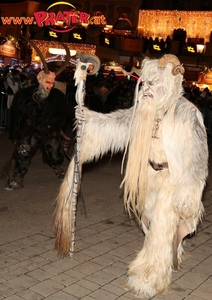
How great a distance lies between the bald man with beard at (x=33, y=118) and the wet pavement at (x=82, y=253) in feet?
1.84

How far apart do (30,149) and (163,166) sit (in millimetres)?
3512

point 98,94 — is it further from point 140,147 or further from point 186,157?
point 186,157

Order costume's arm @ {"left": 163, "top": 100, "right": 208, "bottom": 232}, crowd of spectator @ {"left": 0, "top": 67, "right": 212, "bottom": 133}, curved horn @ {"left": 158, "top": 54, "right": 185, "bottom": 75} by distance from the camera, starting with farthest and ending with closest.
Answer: crowd of spectator @ {"left": 0, "top": 67, "right": 212, "bottom": 133} → curved horn @ {"left": 158, "top": 54, "right": 185, "bottom": 75} → costume's arm @ {"left": 163, "top": 100, "right": 208, "bottom": 232}

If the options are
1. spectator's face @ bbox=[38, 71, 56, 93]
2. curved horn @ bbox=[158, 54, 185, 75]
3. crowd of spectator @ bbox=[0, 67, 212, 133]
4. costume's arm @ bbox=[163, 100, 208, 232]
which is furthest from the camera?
crowd of spectator @ bbox=[0, 67, 212, 133]

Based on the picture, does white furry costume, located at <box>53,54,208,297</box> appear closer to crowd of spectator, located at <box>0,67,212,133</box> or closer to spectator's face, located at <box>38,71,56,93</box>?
spectator's face, located at <box>38,71,56,93</box>

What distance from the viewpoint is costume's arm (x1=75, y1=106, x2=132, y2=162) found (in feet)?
14.8

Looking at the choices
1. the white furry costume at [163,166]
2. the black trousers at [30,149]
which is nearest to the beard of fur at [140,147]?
the white furry costume at [163,166]

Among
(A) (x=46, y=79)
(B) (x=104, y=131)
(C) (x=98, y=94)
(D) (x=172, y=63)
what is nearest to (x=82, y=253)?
(B) (x=104, y=131)

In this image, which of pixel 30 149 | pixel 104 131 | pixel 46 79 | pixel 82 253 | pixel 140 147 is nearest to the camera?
pixel 140 147

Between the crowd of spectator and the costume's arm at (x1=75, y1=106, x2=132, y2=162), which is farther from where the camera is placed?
the crowd of spectator

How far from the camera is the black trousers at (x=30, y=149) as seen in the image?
7.27 m

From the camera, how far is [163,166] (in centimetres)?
427

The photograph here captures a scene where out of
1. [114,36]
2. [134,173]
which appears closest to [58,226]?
[134,173]

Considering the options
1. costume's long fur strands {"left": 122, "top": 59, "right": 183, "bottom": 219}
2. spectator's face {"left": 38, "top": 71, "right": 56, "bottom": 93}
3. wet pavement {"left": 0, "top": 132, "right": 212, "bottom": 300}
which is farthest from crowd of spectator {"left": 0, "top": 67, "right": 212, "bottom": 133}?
costume's long fur strands {"left": 122, "top": 59, "right": 183, "bottom": 219}
